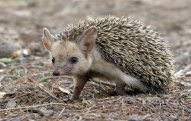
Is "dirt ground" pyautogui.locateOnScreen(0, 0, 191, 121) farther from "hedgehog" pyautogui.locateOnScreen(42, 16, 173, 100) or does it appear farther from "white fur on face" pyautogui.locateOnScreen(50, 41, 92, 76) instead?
"white fur on face" pyautogui.locateOnScreen(50, 41, 92, 76)

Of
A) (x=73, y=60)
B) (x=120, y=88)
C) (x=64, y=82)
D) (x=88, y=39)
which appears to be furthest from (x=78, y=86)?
(x=64, y=82)

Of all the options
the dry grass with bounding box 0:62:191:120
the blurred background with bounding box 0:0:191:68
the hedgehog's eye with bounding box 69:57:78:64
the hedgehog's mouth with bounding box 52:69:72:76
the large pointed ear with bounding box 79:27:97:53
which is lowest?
the dry grass with bounding box 0:62:191:120

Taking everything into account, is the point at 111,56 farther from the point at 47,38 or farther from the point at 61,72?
the point at 47,38

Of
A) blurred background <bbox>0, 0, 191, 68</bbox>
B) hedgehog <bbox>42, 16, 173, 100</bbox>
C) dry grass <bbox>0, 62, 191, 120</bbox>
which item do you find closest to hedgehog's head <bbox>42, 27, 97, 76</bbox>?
hedgehog <bbox>42, 16, 173, 100</bbox>

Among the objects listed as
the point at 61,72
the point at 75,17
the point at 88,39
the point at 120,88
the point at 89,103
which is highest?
the point at 75,17

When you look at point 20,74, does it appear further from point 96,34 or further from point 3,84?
point 96,34

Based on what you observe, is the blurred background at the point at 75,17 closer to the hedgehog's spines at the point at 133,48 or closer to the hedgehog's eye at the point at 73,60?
the hedgehog's spines at the point at 133,48

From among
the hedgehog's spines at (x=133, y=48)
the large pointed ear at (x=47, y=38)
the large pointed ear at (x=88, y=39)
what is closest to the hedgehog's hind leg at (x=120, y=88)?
the hedgehog's spines at (x=133, y=48)
